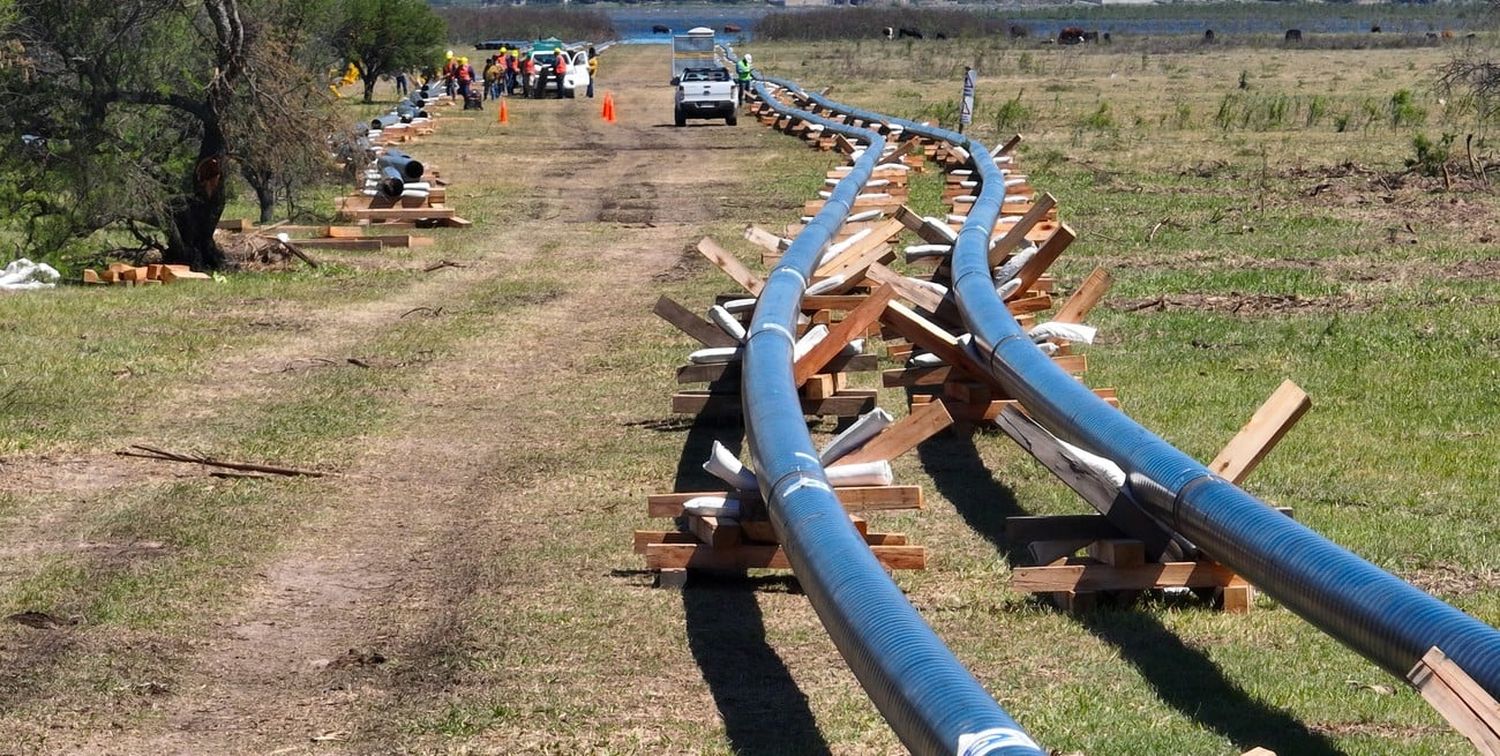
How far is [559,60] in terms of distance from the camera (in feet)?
187

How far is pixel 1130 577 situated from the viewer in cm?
736

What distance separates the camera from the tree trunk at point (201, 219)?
19.3 meters

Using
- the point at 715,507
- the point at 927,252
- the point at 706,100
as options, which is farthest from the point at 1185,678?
the point at 706,100

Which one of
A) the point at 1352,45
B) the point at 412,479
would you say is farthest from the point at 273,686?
the point at 1352,45

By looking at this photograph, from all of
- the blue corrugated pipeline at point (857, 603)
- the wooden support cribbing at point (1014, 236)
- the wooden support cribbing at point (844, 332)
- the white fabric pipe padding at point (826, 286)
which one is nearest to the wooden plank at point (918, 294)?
the white fabric pipe padding at point (826, 286)

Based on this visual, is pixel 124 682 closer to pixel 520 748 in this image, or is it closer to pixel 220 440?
pixel 520 748

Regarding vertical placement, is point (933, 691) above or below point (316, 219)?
above

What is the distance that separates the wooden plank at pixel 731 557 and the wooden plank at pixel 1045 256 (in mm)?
4591

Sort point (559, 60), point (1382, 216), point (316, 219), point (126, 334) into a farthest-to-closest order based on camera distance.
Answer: point (559, 60), point (316, 219), point (1382, 216), point (126, 334)

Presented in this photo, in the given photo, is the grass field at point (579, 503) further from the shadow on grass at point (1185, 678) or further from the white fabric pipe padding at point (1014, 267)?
the white fabric pipe padding at point (1014, 267)

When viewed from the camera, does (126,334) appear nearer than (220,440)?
No

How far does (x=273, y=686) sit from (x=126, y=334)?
341 inches

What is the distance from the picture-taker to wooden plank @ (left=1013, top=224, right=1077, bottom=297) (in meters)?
12.2

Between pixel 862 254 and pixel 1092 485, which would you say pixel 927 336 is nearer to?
pixel 862 254
